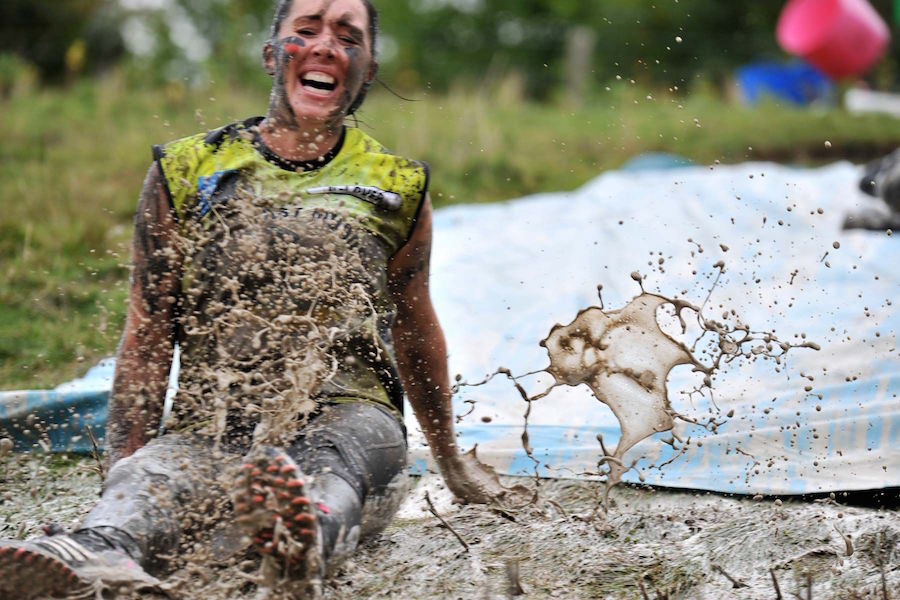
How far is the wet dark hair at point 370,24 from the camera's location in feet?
10.3

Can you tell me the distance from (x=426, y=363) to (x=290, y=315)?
513mm

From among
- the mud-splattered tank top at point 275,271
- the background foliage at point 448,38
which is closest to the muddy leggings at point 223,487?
the mud-splattered tank top at point 275,271

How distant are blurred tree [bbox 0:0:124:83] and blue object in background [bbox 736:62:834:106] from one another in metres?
8.48

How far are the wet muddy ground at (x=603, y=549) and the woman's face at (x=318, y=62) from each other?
1102mm

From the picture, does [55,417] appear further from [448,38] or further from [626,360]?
[448,38]

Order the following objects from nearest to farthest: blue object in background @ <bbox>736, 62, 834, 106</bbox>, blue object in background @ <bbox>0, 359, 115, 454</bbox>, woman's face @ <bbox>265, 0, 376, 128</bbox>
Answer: woman's face @ <bbox>265, 0, 376, 128</bbox>
blue object in background @ <bbox>0, 359, 115, 454</bbox>
blue object in background @ <bbox>736, 62, 834, 106</bbox>

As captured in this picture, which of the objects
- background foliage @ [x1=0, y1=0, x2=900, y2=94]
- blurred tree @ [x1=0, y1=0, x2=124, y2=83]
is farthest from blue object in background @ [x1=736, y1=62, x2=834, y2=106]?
blurred tree @ [x1=0, y1=0, x2=124, y2=83]

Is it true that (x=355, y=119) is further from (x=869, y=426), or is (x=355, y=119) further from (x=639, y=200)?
(x=639, y=200)

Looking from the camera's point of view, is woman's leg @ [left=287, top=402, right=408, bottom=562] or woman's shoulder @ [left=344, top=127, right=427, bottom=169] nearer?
woman's leg @ [left=287, top=402, right=408, bottom=562]

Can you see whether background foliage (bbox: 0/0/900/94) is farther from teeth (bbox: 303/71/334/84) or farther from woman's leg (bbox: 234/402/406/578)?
woman's leg (bbox: 234/402/406/578)

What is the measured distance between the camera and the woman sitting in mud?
264cm

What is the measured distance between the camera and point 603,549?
304 cm

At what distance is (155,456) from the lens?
8.77 ft

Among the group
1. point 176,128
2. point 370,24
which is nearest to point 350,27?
point 370,24
